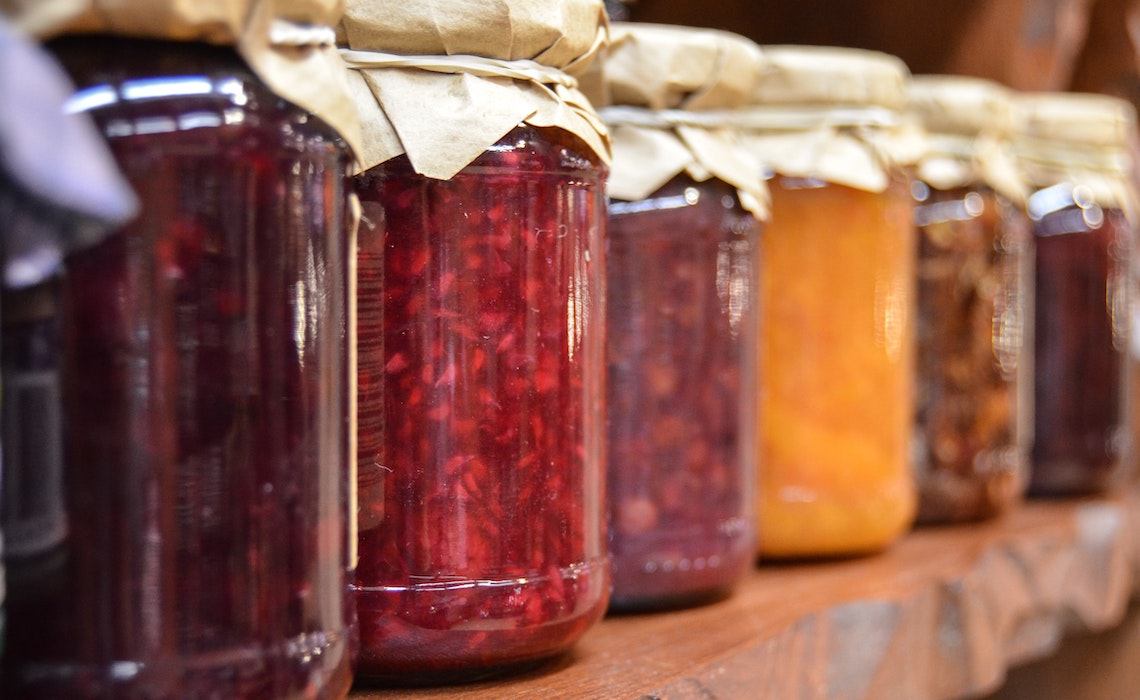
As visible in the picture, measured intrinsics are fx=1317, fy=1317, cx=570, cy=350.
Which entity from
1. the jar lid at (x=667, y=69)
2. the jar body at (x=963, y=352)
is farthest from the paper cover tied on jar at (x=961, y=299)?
the jar lid at (x=667, y=69)

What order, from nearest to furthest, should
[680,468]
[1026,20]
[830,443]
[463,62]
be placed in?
[463,62]
[680,468]
[830,443]
[1026,20]

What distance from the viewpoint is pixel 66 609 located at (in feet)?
1.52

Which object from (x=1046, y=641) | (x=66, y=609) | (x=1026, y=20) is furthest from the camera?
(x=1026, y=20)

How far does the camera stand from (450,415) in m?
0.64

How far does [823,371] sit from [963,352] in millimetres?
236

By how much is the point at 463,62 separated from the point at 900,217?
0.55 m

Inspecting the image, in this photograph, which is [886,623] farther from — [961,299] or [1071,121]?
[1071,121]

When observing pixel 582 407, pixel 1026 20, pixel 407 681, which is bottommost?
pixel 407 681

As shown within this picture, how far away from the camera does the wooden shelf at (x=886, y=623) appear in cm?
71

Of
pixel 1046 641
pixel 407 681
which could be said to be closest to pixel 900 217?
pixel 1046 641

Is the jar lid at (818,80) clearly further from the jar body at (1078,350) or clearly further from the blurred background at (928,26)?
the jar body at (1078,350)

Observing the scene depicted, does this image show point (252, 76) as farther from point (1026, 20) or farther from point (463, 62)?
point (1026, 20)

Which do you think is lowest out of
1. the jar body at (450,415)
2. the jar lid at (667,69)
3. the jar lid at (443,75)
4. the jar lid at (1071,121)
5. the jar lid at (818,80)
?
the jar body at (450,415)

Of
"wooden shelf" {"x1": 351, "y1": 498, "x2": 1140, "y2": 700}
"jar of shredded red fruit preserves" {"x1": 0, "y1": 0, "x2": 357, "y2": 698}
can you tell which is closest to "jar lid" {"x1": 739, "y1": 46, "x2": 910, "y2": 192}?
"wooden shelf" {"x1": 351, "y1": 498, "x2": 1140, "y2": 700}
